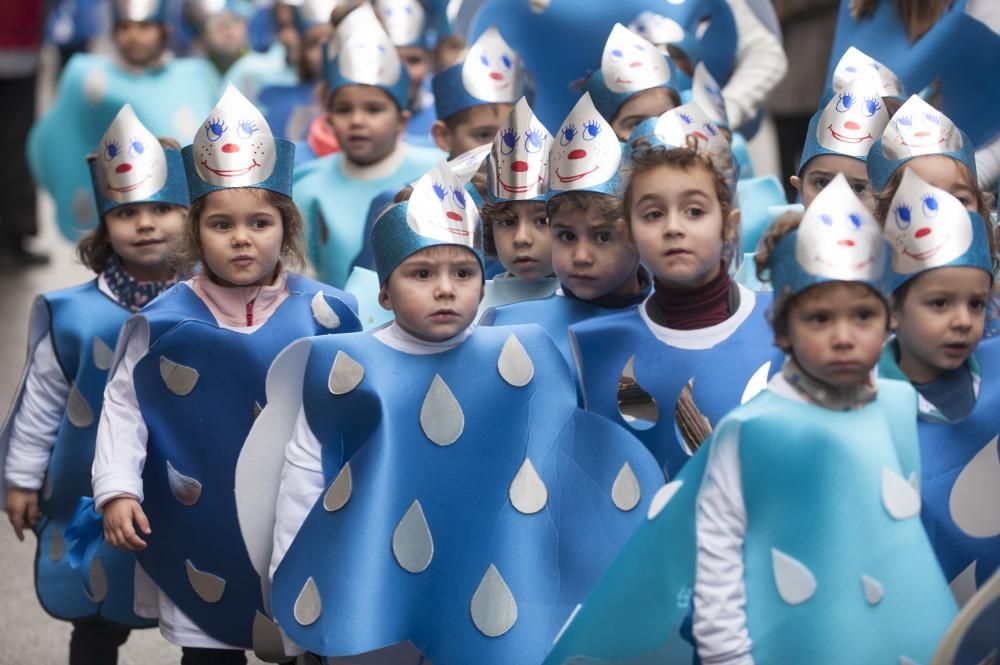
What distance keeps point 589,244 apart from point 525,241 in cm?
41

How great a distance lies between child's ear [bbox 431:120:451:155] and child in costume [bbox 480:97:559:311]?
136 centimetres

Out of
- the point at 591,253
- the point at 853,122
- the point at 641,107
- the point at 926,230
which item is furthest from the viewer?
the point at 641,107

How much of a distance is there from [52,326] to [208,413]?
651mm

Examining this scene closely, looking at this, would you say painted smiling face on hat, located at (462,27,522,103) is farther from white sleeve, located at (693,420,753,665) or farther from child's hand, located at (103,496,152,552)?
white sleeve, located at (693,420,753,665)

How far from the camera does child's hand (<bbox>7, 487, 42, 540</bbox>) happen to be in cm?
513

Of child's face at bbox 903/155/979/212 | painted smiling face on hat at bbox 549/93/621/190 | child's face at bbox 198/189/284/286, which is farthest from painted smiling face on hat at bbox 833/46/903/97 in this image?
child's face at bbox 198/189/284/286

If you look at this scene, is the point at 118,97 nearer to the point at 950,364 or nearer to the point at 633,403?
the point at 633,403

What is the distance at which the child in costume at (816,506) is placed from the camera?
11.6ft

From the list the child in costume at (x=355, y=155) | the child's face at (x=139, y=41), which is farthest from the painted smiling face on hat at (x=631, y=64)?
the child's face at (x=139, y=41)

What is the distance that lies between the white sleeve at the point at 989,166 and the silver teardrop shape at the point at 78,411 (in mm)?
2620

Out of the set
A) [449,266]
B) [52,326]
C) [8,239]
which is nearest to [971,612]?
[449,266]

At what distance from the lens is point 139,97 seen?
9188 millimetres

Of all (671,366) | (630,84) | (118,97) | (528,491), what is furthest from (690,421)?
(118,97)

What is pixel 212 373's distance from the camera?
4.66 metres
